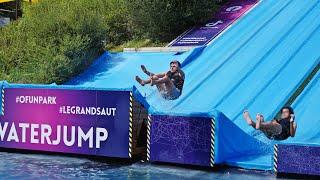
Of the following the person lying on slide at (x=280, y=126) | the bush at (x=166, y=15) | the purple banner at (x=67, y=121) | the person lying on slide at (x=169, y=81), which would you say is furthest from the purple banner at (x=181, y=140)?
the bush at (x=166, y=15)

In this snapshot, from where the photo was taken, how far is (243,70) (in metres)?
14.9

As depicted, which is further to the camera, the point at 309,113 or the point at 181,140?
the point at 309,113

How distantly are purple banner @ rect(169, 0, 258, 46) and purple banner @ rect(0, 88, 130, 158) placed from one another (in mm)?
7151

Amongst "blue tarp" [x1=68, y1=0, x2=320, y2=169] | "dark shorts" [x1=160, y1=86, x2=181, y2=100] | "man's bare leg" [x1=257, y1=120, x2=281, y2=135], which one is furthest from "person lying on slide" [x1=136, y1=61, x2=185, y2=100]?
"man's bare leg" [x1=257, y1=120, x2=281, y2=135]

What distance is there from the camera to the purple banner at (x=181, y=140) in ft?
32.4

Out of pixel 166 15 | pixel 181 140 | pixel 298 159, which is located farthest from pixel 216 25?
pixel 298 159

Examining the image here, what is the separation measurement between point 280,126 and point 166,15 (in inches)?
390

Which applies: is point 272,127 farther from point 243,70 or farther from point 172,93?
point 243,70

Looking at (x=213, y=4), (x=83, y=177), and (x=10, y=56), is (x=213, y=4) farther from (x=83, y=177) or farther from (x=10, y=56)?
(x=83, y=177)

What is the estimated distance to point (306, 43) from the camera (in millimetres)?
15445

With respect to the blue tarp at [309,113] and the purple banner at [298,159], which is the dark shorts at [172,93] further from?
the purple banner at [298,159]

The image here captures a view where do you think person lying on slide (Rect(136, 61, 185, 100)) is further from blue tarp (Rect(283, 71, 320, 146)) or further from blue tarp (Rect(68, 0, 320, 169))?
blue tarp (Rect(283, 71, 320, 146))

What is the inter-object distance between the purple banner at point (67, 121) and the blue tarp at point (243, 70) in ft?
2.69

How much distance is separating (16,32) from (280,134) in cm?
1318
